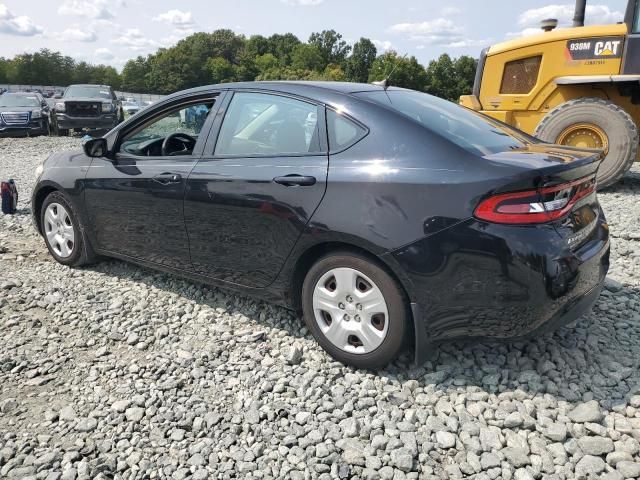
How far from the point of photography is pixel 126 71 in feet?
346

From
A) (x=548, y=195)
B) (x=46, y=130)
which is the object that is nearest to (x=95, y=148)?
(x=548, y=195)

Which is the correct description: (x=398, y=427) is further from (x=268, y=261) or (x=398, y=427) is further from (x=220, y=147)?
(x=220, y=147)

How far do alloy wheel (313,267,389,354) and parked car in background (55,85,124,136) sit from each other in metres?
17.0

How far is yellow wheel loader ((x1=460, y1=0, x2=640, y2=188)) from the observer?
7.05m

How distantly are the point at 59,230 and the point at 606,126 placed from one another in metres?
6.79

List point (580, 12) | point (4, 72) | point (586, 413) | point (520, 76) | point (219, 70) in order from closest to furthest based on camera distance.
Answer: point (586, 413), point (580, 12), point (520, 76), point (4, 72), point (219, 70)

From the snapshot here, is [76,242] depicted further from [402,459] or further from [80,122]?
[80,122]

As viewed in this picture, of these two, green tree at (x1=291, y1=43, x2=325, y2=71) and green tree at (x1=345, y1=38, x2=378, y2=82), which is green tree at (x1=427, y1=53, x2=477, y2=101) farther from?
green tree at (x1=291, y1=43, x2=325, y2=71)

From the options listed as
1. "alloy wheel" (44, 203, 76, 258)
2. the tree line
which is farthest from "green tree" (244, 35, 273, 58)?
"alloy wheel" (44, 203, 76, 258)

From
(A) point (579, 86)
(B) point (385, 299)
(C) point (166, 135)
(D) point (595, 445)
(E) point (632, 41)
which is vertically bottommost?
(D) point (595, 445)

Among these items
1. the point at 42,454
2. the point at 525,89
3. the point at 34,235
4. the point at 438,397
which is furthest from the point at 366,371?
the point at 525,89

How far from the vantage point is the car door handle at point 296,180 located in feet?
9.64

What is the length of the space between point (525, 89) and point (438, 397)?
6873 millimetres

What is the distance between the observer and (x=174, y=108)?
3895 mm
